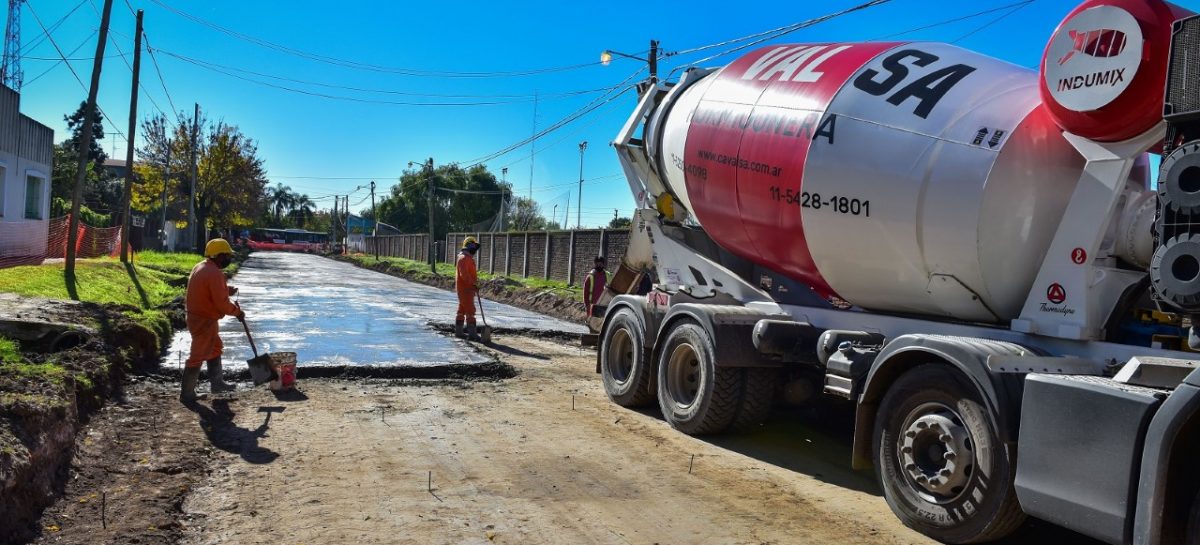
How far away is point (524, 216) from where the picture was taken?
66.6 m

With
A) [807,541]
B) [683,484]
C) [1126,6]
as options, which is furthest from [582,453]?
[1126,6]

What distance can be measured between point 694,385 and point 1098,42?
4187 mm

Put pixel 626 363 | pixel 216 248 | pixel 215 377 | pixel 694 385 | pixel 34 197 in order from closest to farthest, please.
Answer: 1. pixel 694 385
2. pixel 216 248
3. pixel 215 377
4. pixel 626 363
5. pixel 34 197

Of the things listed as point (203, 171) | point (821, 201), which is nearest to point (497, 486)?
point (821, 201)

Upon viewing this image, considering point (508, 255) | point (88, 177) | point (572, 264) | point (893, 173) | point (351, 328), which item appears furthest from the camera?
point (88, 177)

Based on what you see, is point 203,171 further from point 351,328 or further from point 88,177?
point 351,328

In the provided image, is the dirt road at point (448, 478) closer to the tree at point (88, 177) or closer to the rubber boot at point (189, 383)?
the rubber boot at point (189, 383)

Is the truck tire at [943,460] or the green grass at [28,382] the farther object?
the green grass at [28,382]

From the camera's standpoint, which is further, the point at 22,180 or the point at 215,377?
the point at 22,180

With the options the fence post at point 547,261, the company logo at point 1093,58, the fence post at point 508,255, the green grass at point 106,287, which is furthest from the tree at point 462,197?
the company logo at point 1093,58

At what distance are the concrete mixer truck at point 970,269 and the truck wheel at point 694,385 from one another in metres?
0.02

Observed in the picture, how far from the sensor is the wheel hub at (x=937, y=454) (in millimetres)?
4195

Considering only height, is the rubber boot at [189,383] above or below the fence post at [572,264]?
below

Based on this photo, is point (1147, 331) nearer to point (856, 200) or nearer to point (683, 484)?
point (856, 200)
